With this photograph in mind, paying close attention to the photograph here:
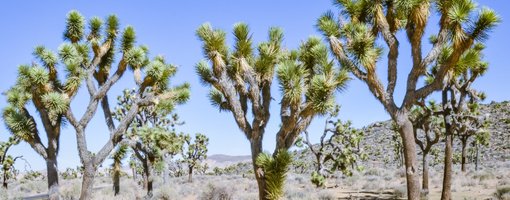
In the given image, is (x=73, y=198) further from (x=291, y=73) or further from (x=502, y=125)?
(x=502, y=125)

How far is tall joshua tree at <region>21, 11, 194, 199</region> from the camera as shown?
13.4 meters

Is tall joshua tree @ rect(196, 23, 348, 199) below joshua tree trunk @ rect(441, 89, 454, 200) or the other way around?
the other way around

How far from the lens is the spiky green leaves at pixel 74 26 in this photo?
1434 centimetres

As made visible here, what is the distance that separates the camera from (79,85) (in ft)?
45.5

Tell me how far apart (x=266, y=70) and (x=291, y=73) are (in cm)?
99

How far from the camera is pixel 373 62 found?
35.3 ft

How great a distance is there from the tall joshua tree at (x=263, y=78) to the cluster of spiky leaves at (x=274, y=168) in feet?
0.92

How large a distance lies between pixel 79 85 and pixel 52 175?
2686 millimetres

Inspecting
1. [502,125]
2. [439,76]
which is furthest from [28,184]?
[502,125]

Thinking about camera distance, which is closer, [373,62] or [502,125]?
[373,62]

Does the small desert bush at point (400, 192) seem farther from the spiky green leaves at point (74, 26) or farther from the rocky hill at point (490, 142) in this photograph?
the rocky hill at point (490, 142)

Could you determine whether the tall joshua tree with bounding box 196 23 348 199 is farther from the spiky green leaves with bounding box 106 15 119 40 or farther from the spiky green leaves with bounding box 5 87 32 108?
the spiky green leaves with bounding box 5 87 32 108

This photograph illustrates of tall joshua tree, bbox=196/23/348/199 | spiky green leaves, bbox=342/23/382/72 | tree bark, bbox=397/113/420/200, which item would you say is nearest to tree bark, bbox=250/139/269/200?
tall joshua tree, bbox=196/23/348/199

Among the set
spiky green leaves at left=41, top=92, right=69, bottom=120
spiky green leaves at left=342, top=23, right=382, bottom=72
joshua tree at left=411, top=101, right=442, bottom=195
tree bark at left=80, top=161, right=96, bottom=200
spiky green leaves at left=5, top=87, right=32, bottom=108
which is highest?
spiky green leaves at left=342, top=23, right=382, bottom=72
